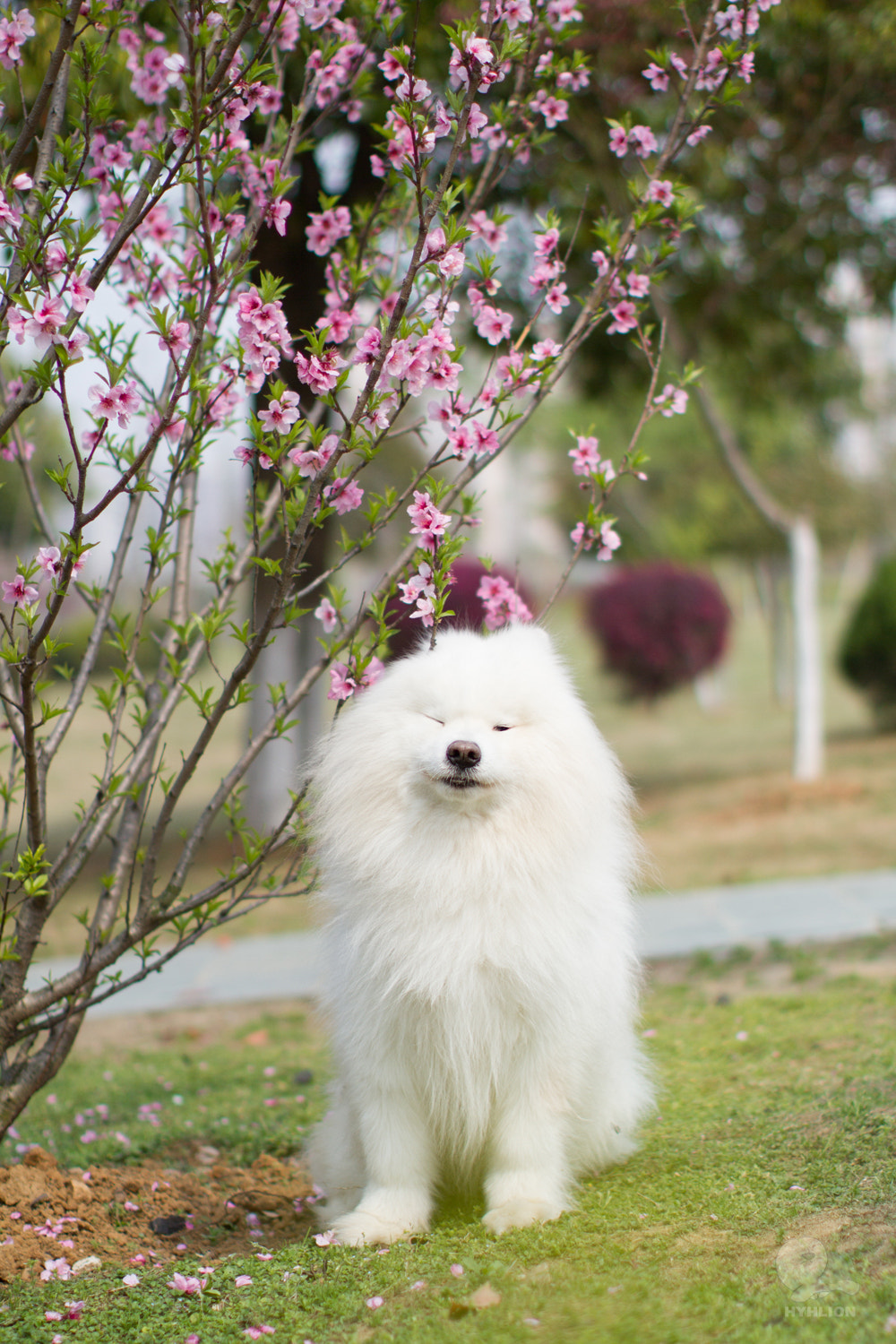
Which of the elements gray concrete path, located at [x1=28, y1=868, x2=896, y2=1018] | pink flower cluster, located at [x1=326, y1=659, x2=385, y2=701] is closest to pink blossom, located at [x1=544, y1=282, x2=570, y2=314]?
pink flower cluster, located at [x1=326, y1=659, x2=385, y2=701]

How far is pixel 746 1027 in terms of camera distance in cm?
449

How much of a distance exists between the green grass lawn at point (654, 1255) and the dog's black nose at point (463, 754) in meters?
1.05

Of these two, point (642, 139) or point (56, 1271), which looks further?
point (642, 139)

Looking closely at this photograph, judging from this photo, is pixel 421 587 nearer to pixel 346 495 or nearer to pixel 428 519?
pixel 428 519

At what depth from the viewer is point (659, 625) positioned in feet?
44.8

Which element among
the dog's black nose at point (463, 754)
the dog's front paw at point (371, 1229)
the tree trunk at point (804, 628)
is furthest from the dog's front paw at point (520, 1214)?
the tree trunk at point (804, 628)

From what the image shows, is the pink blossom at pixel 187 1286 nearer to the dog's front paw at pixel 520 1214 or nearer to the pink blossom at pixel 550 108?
the dog's front paw at pixel 520 1214

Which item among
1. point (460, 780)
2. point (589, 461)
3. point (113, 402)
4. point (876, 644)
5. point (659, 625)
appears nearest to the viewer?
point (113, 402)

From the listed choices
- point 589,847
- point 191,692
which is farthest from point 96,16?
point 589,847

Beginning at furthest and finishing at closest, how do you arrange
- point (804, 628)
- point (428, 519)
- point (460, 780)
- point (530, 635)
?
point (804, 628) → point (530, 635) → point (428, 519) → point (460, 780)

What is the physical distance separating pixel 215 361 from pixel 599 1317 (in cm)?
254

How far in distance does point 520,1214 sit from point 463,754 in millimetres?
1075

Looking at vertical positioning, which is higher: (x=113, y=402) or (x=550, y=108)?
(x=550, y=108)

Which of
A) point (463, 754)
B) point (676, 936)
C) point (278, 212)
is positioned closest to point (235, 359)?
point (278, 212)
